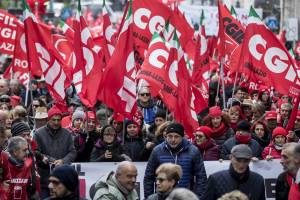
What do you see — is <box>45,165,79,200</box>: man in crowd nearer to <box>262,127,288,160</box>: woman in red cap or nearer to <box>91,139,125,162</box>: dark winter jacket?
<box>91,139,125,162</box>: dark winter jacket

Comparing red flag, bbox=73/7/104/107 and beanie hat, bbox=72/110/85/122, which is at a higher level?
red flag, bbox=73/7/104/107

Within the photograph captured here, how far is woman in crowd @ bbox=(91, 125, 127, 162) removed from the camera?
13.1m

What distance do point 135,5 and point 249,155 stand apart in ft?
28.7

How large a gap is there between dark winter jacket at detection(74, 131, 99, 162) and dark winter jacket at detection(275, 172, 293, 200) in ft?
12.0

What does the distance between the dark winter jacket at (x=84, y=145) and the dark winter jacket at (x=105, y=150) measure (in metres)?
0.37

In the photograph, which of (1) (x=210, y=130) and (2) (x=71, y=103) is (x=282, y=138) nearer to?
(1) (x=210, y=130)

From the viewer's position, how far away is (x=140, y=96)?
654 inches

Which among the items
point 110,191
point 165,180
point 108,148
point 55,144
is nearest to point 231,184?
point 165,180

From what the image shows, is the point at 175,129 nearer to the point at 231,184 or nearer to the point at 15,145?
the point at 231,184

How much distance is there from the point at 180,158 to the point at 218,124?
2.85 metres

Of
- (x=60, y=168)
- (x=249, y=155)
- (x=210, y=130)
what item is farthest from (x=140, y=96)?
(x=60, y=168)

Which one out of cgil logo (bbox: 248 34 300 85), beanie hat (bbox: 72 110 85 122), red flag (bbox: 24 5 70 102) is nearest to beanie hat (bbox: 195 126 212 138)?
beanie hat (bbox: 72 110 85 122)

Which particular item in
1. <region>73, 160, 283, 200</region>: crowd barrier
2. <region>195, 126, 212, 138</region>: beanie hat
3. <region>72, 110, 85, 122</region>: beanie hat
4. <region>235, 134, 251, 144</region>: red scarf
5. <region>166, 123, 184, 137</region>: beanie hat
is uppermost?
<region>166, 123, 184, 137</region>: beanie hat

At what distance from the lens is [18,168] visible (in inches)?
421
